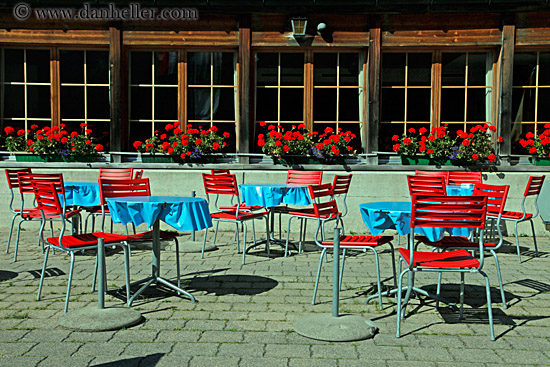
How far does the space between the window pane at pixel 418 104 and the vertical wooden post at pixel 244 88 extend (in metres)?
2.74

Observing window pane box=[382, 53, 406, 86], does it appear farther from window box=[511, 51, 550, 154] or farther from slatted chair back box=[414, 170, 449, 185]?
window box=[511, 51, 550, 154]

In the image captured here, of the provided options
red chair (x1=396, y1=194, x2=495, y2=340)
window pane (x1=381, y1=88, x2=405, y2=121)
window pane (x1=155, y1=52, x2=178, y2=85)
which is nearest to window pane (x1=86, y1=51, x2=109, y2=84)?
window pane (x1=155, y1=52, x2=178, y2=85)

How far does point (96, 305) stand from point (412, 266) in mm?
2540

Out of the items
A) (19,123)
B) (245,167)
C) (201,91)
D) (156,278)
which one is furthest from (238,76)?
(156,278)

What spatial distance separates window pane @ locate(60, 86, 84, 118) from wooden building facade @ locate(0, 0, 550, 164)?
0.02 meters

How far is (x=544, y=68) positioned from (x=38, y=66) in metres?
→ 8.61

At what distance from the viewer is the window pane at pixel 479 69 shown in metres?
10.4

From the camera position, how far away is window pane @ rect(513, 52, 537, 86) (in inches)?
405

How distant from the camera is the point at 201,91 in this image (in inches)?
419

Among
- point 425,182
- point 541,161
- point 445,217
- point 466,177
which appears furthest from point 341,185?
point 445,217

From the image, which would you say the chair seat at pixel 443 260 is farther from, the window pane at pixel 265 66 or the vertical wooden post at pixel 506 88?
the window pane at pixel 265 66

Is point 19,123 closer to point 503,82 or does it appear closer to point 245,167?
point 245,167

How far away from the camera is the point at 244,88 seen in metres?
10.3

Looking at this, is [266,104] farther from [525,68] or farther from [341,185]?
[525,68]
